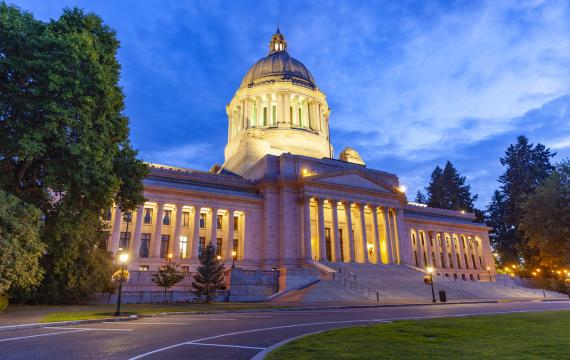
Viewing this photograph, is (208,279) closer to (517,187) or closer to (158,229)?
(158,229)

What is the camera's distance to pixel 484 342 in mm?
9742

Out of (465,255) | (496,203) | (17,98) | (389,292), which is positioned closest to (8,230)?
(17,98)

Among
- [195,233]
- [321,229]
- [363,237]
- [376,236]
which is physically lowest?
[363,237]

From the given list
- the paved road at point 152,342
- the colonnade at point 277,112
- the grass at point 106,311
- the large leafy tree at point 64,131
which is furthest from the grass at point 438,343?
the colonnade at point 277,112

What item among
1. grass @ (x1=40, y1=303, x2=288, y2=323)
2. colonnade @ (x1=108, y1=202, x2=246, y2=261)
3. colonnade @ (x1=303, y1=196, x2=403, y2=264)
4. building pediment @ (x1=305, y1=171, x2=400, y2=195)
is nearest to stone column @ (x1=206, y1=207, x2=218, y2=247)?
colonnade @ (x1=108, y1=202, x2=246, y2=261)

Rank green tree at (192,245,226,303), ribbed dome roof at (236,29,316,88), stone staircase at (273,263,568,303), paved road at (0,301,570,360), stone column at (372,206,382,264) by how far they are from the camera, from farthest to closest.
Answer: ribbed dome roof at (236,29,316,88) → stone column at (372,206,382,264) → stone staircase at (273,263,568,303) → green tree at (192,245,226,303) → paved road at (0,301,570,360)

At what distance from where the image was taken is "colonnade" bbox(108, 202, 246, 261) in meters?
45.4

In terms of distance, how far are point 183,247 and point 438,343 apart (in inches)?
1727

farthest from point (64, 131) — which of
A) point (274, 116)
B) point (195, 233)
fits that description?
point (274, 116)

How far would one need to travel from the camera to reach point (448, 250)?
71.4 metres

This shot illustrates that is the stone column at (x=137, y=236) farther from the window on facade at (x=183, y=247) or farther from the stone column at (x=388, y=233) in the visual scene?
the stone column at (x=388, y=233)

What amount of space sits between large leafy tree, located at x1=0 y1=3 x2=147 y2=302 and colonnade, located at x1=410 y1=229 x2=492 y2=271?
2164 inches

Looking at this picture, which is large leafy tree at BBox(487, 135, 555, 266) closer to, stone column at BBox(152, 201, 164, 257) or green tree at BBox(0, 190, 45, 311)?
stone column at BBox(152, 201, 164, 257)

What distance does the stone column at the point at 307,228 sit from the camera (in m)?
49.2
